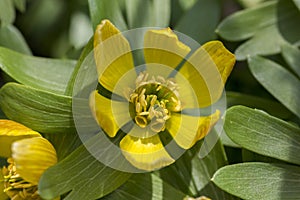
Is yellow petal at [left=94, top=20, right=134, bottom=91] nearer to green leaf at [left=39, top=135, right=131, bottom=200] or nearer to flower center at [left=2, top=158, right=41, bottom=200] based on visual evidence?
green leaf at [left=39, top=135, right=131, bottom=200]

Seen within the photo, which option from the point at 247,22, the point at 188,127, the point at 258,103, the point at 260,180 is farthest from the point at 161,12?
the point at 260,180

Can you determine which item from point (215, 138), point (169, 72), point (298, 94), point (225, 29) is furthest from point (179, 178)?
point (225, 29)

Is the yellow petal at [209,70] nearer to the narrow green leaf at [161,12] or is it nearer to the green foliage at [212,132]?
the green foliage at [212,132]

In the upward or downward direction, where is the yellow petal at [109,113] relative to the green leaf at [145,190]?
upward

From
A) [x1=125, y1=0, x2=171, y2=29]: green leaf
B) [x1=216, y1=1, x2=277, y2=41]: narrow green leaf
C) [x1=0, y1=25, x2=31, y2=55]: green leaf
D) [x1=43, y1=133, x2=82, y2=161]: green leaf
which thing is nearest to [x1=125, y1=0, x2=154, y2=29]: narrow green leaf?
[x1=125, y1=0, x2=171, y2=29]: green leaf

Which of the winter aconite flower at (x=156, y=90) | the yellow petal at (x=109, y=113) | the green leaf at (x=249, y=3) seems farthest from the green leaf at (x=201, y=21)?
the yellow petal at (x=109, y=113)

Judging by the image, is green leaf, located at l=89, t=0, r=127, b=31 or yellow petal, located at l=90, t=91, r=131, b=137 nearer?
yellow petal, located at l=90, t=91, r=131, b=137
